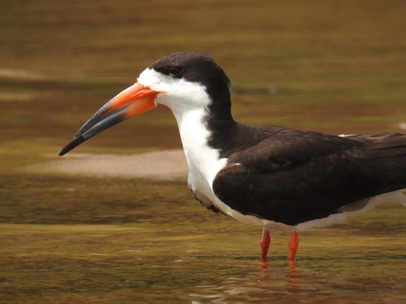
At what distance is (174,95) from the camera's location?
8508 millimetres

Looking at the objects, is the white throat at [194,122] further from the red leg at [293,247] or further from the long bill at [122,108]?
the red leg at [293,247]

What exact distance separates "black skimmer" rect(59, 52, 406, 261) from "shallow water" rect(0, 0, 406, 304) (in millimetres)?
445

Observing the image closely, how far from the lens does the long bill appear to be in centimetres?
868

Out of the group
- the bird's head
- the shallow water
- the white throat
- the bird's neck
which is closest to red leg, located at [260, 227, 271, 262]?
the shallow water

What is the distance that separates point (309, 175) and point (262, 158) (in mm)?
368

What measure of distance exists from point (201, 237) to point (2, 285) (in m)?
2.08

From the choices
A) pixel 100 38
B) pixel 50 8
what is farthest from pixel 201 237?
pixel 50 8

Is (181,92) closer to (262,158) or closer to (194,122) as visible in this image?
(194,122)

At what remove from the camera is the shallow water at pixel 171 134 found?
8172 mm

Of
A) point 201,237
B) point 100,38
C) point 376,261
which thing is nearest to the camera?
point 376,261

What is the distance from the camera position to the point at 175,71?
335 inches

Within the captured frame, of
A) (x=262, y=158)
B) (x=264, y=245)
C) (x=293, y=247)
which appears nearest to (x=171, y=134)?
(x=264, y=245)

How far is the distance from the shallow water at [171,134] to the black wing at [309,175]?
0.42 metres

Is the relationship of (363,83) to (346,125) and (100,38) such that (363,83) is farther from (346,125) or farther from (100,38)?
(100,38)
